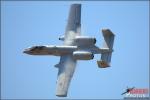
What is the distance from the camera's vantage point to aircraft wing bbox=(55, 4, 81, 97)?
303 ft

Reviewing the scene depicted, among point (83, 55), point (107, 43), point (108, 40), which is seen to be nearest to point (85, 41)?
point (83, 55)

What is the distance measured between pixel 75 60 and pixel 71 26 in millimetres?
7976

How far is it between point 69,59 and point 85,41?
454 centimetres

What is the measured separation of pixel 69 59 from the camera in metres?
98.4

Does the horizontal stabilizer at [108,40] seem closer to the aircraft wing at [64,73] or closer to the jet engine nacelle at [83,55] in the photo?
the jet engine nacelle at [83,55]

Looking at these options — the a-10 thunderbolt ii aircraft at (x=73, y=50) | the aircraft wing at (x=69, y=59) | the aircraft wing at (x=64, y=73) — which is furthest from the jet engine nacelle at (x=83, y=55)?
the aircraft wing at (x=64, y=73)

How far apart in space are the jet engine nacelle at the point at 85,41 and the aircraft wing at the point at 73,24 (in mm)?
2258

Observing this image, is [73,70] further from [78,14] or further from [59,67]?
[78,14]

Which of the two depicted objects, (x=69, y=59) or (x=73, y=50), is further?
(x=69, y=59)

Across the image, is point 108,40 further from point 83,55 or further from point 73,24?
point 73,24

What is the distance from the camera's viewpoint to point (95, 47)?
3846 inches

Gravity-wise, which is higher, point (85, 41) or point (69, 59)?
point (85, 41)

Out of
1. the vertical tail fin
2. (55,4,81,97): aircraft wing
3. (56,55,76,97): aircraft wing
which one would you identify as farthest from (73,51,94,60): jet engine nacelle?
the vertical tail fin

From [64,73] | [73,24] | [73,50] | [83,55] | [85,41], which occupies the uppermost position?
[73,24]
